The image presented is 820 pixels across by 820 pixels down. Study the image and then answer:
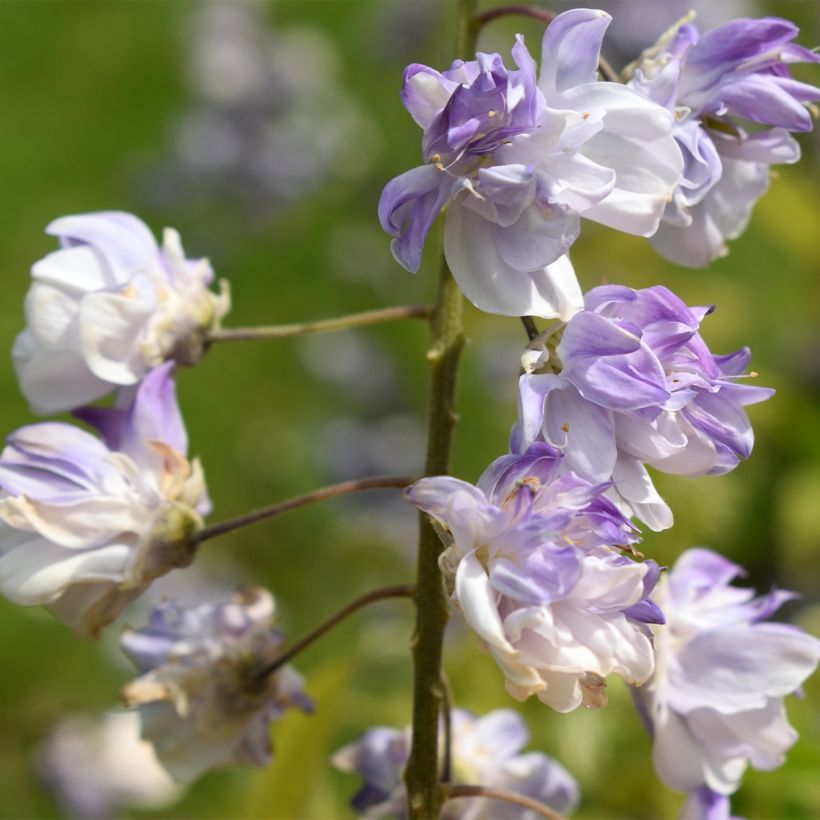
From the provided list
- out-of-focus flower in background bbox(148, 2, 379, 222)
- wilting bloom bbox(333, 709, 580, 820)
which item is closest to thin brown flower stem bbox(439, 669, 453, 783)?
wilting bloom bbox(333, 709, 580, 820)

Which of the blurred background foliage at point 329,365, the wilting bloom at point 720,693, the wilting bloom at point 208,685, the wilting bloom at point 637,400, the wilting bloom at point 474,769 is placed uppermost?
the wilting bloom at point 637,400

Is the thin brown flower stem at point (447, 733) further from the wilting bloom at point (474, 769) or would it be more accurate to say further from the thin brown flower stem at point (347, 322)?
the thin brown flower stem at point (347, 322)

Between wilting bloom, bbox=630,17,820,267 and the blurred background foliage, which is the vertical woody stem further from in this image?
the blurred background foliage

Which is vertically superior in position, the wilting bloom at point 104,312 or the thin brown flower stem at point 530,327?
the thin brown flower stem at point 530,327

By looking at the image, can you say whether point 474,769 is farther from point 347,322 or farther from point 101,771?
point 101,771

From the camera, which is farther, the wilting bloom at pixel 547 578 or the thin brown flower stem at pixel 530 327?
the thin brown flower stem at pixel 530 327

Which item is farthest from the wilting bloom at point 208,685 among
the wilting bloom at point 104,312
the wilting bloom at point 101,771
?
the wilting bloom at point 101,771

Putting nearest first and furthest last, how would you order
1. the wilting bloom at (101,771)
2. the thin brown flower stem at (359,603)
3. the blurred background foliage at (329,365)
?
the thin brown flower stem at (359,603) → the blurred background foliage at (329,365) → the wilting bloom at (101,771)

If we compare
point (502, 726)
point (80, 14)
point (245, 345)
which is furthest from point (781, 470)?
point (80, 14)

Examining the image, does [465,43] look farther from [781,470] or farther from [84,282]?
[781,470]
